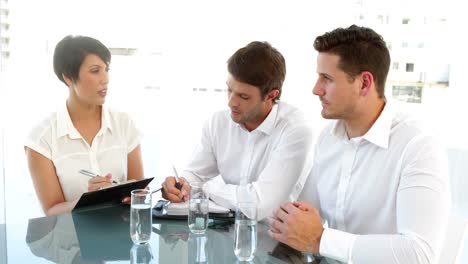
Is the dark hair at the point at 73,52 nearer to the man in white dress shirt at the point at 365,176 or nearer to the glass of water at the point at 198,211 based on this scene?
the glass of water at the point at 198,211

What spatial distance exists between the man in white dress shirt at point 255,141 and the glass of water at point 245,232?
1.55 feet

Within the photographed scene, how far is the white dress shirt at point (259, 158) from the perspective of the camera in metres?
1.79

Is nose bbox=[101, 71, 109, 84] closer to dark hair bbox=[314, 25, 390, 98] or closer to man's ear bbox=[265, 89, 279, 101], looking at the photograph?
man's ear bbox=[265, 89, 279, 101]

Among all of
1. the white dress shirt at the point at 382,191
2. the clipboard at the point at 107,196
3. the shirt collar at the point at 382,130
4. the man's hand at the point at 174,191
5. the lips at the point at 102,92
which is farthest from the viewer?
the lips at the point at 102,92

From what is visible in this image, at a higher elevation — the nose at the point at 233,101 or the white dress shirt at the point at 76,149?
the nose at the point at 233,101

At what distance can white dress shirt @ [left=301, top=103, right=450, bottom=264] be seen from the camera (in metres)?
1.27

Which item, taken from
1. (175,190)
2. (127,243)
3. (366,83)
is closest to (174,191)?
(175,190)

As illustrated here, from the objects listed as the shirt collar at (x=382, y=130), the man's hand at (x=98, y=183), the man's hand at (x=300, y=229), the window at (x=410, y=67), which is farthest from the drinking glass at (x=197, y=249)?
the window at (x=410, y=67)

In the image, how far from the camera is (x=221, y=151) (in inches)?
85.1

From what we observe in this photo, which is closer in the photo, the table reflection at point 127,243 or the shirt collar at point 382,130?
the table reflection at point 127,243

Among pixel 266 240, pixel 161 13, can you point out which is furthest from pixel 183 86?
pixel 266 240

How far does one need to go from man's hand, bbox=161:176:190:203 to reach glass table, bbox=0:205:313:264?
0.13 m

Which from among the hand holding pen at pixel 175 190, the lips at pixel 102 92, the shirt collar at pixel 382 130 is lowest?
the hand holding pen at pixel 175 190

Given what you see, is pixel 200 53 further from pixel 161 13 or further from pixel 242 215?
pixel 242 215
